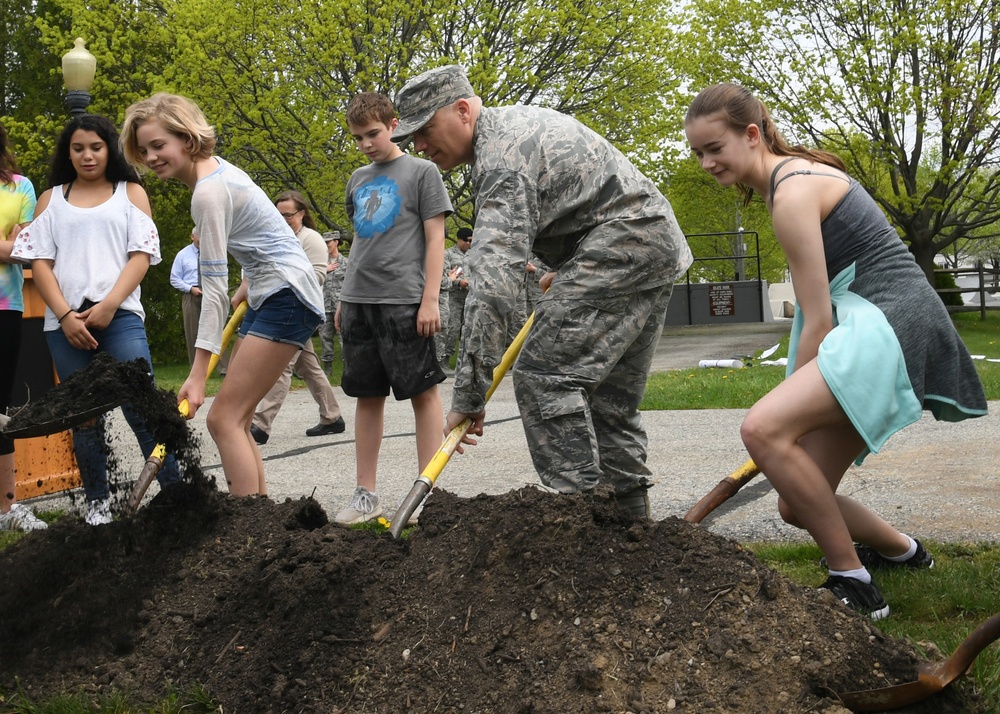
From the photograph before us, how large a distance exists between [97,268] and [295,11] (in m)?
17.0

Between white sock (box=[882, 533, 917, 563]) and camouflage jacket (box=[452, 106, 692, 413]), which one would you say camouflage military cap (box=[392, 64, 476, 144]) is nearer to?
camouflage jacket (box=[452, 106, 692, 413])

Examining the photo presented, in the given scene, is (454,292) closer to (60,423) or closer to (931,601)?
(60,423)

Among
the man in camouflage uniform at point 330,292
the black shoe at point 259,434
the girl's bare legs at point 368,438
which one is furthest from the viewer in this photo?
the man in camouflage uniform at point 330,292

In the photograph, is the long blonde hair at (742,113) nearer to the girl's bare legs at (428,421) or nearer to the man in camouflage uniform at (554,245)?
the man in camouflage uniform at (554,245)

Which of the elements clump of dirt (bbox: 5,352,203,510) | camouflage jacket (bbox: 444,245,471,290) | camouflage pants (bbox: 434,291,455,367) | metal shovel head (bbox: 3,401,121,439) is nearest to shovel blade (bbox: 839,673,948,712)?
clump of dirt (bbox: 5,352,203,510)

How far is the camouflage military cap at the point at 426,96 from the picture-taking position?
134 inches

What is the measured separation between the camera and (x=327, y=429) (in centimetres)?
829

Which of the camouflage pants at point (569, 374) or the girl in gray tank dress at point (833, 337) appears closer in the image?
the girl in gray tank dress at point (833, 337)

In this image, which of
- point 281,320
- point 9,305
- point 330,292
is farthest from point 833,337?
point 330,292

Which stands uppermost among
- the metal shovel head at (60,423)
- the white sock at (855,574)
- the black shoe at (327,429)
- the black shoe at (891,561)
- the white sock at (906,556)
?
the metal shovel head at (60,423)

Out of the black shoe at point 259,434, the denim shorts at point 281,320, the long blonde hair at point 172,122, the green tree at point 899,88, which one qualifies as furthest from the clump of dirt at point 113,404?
the green tree at point 899,88

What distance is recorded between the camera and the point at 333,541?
3.25 meters

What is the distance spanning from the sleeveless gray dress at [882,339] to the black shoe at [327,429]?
5.70 metres

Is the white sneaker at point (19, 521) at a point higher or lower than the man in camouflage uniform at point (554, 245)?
lower
